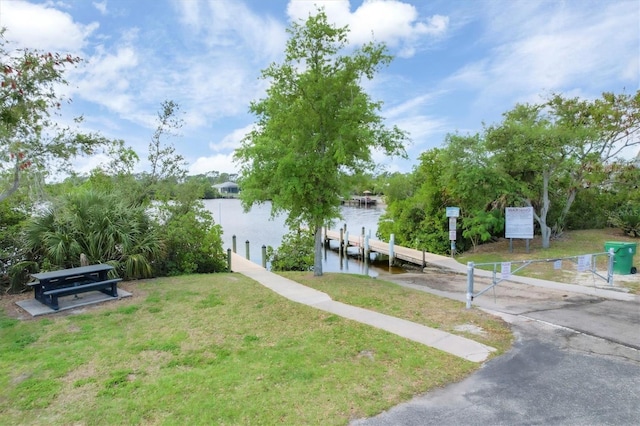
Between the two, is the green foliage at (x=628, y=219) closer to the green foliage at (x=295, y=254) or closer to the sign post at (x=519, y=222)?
the sign post at (x=519, y=222)

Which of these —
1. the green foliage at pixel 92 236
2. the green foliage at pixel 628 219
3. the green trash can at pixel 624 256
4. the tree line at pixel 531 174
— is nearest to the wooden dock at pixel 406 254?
the tree line at pixel 531 174

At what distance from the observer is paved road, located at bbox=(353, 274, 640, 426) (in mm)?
3664

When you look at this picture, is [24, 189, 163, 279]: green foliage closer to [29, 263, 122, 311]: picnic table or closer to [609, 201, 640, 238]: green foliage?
[29, 263, 122, 311]: picnic table

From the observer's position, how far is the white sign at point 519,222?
50.8ft

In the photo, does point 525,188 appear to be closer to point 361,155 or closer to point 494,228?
point 494,228

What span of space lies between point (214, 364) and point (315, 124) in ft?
23.0

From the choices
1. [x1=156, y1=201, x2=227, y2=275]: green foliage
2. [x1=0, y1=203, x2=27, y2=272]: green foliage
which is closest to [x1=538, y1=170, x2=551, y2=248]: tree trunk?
[x1=156, y1=201, x2=227, y2=275]: green foliage

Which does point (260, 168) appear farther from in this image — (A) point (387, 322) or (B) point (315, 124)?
(A) point (387, 322)

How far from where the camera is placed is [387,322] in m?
6.45

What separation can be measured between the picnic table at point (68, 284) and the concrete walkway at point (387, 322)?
3.56m

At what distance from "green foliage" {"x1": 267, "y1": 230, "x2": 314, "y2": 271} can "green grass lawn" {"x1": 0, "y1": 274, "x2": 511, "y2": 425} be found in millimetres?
6999

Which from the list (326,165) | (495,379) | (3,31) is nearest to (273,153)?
(326,165)

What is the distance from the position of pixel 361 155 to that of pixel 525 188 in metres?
9.41

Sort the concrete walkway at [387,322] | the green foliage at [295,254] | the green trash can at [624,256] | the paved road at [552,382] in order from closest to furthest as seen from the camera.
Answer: the paved road at [552,382] < the concrete walkway at [387,322] < the green trash can at [624,256] < the green foliage at [295,254]
